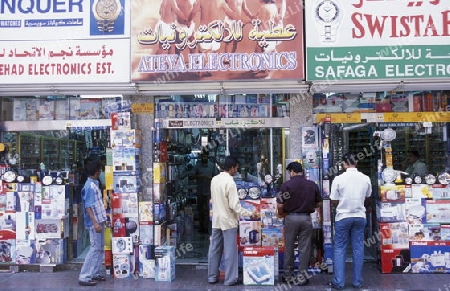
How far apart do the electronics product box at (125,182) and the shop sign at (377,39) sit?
9.64 feet

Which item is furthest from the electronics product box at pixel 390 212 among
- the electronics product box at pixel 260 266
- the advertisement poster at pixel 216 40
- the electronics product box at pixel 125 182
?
the electronics product box at pixel 125 182

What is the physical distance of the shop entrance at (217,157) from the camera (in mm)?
7641

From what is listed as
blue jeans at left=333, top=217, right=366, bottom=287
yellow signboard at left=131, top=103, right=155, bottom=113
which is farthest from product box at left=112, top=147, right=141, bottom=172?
blue jeans at left=333, top=217, right=366, bottom=287

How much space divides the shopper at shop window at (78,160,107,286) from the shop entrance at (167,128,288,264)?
1.37 meters

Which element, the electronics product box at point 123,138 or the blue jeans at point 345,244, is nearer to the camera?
the blue jeans at point 345,244

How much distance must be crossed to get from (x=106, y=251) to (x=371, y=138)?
4525 mm

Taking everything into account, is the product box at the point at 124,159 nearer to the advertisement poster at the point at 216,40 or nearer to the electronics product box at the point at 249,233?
the advertisement poster at the point at 216,40

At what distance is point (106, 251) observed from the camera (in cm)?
718

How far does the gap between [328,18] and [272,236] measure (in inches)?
128

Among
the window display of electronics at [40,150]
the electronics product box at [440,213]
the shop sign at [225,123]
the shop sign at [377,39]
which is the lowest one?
the electronics product box at [440,213]

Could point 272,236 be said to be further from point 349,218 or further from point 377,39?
point 377,39

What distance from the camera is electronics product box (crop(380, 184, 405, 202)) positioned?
6.96 meters

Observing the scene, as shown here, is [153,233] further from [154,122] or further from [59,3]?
[59,3]

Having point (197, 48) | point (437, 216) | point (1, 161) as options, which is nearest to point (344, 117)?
point (437, 216)
